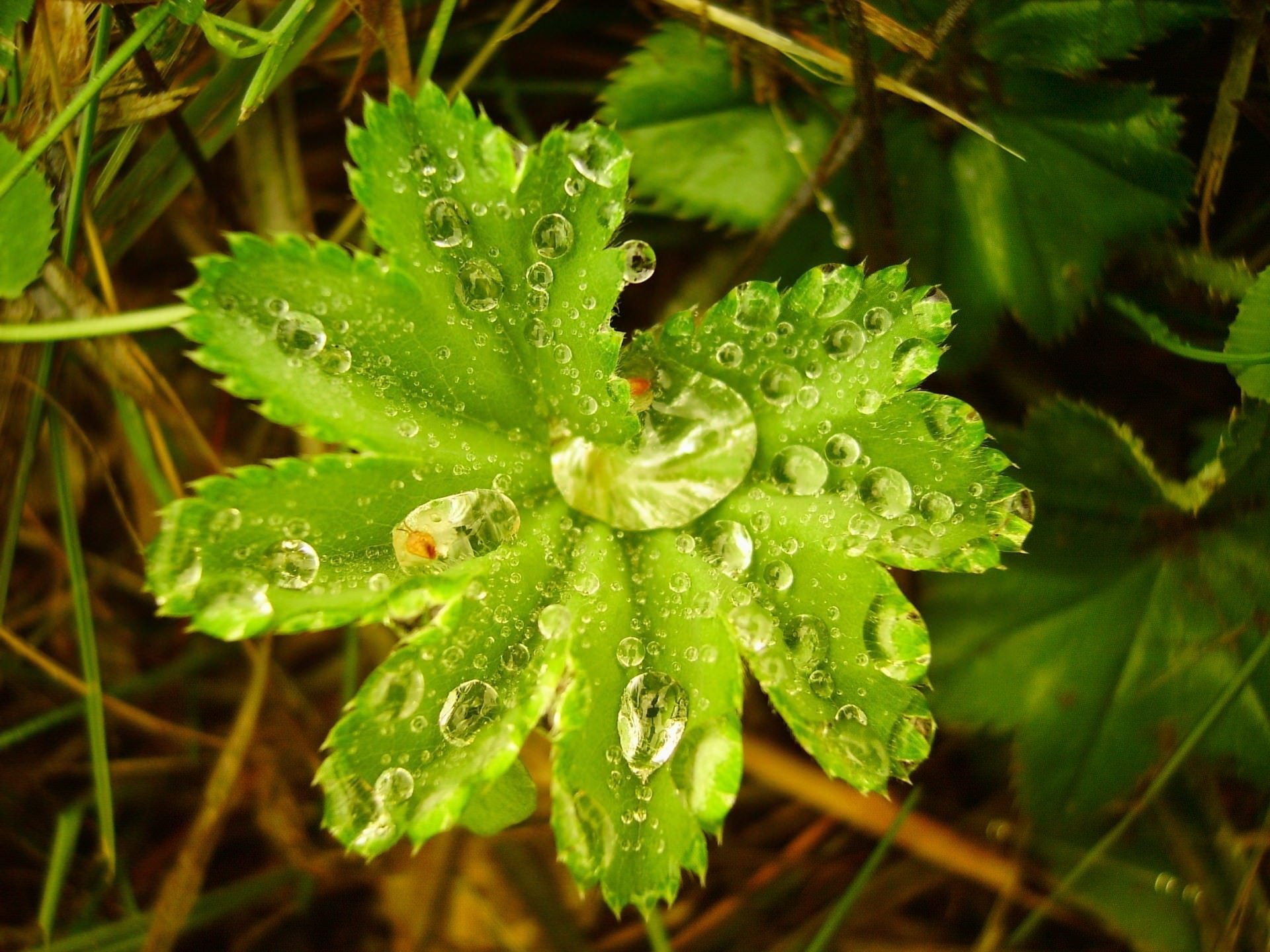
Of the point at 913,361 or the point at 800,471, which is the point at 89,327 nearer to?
the point at 800,471

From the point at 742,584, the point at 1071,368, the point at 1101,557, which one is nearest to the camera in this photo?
the point at 742,584

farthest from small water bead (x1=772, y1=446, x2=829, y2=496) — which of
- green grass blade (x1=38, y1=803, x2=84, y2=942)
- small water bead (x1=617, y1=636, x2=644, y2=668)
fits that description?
green grass blade (x1=38, y1=803, x2=84, y2=942)

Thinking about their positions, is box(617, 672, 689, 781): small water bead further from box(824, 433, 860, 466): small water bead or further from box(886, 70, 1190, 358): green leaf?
box(886, 70, 1190, 358): green leaf

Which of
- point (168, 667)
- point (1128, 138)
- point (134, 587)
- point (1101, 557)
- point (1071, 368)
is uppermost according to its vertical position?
point (1128, 138)

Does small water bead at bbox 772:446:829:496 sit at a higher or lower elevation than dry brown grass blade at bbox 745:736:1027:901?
higher

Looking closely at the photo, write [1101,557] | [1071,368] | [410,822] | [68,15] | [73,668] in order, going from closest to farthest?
1. [410,822]
2. [68,15]
3. [1101,557]
4. [1071,368]
5. [73,668]

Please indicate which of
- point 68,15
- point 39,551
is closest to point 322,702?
point 39,551

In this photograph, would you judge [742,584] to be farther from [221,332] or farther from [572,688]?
[221,332]
